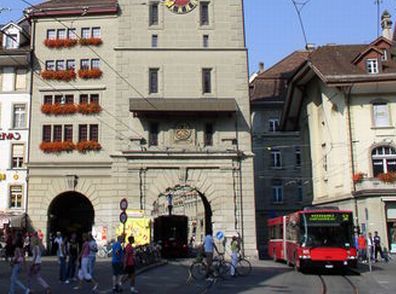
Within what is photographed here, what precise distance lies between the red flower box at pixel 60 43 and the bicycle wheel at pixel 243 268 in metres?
21.8

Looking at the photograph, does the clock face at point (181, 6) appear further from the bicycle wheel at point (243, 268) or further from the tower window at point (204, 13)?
the bicycle wheel at point (243, 268)

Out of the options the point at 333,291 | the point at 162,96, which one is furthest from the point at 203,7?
the point at 333,291

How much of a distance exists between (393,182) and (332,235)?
13.2 m

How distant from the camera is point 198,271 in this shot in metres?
22.0

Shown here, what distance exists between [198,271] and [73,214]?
23.5 metres

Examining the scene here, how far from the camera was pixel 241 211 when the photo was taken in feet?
123

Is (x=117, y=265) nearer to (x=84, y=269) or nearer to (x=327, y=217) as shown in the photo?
(x=84, y=269)

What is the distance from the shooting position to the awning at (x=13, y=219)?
36938 millimetres

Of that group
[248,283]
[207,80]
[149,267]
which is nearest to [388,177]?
[207,80]

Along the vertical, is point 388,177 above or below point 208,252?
above

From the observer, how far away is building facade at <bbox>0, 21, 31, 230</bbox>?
38406mm

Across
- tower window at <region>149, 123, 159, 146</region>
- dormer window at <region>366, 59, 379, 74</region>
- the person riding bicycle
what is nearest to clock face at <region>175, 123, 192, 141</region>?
tower window at <region>149, 123, 159, 146</region>

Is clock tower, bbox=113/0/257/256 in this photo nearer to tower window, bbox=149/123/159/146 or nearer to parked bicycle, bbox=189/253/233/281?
tower window, bbox=149/123/159/146

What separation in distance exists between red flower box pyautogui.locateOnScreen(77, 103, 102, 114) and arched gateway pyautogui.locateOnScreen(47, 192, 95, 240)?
6.23 m
